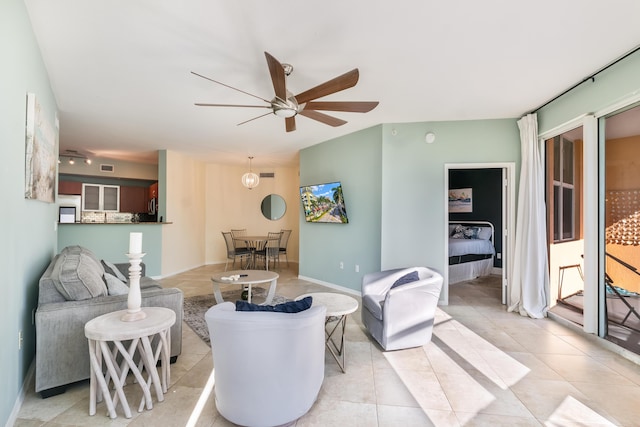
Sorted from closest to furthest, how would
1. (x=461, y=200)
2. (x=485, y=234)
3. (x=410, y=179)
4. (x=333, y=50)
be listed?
1. (x=333, y=50)
2. (x=410, y=179)
3. (x=485, y=234)
4. (x=461, y=200)

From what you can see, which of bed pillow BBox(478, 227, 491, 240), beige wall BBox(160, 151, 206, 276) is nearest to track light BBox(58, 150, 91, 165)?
beige wall BBox(160, 151, 206, 276)

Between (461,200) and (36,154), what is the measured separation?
23.6 ft

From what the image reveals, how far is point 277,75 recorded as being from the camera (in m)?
2.12

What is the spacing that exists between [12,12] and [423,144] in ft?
13.6

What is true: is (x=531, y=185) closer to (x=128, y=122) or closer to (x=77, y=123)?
(x=128, y=122)

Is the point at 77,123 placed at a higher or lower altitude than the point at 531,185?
higher

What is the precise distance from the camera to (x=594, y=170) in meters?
2.96

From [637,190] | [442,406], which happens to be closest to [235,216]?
[442,406]

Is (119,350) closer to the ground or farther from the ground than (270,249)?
closer to the ground

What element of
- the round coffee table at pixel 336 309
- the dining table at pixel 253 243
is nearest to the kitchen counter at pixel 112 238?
the dining table at pixel 253 243

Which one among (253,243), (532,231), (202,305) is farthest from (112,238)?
(532,231)

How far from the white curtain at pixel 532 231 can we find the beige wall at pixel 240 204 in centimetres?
530

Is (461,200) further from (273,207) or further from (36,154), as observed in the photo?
(36,154)

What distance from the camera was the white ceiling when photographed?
6.43 feet
